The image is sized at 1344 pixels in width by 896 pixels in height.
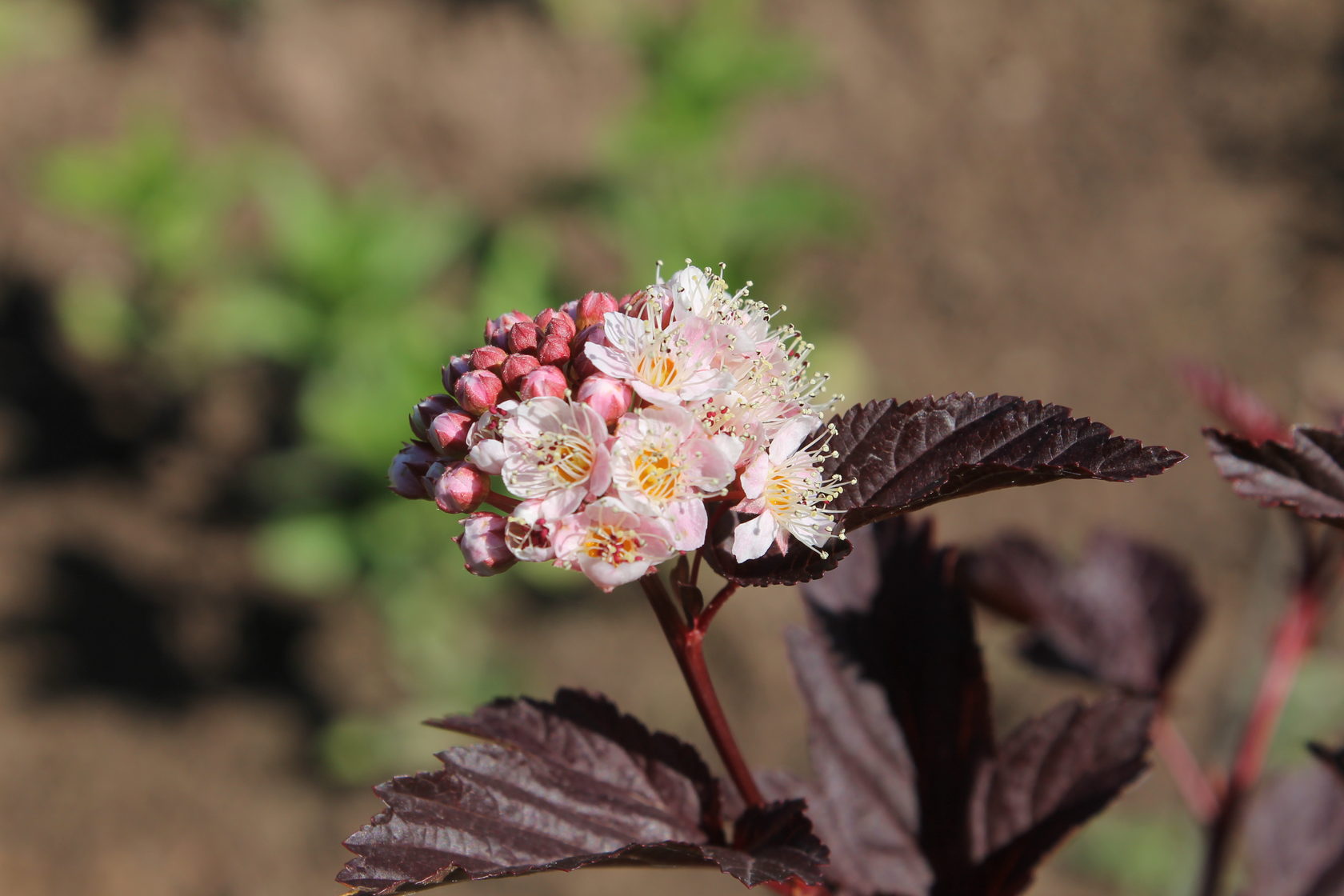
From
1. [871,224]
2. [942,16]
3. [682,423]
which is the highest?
[942,16]

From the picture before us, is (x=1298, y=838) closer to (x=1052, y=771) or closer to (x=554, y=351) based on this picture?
(x=1052, y=771)

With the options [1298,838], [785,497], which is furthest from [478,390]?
[1298,838]

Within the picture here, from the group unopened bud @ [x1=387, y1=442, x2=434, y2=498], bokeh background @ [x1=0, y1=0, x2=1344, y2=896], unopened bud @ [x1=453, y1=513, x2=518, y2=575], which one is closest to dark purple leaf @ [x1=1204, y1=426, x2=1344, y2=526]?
unopened bud @ [x1=453, y1=513, x2=518, y2=575]

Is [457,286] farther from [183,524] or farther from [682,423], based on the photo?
[682,423]

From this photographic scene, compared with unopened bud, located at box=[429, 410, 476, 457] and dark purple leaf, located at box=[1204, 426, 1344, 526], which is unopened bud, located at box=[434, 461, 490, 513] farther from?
dark purple leaf, located at box=[1204, 426, 1344, 526]

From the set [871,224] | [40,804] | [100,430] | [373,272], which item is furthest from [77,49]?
[871,224]

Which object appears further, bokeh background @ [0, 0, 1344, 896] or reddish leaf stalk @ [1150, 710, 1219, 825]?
bokeh background @ [0, 0, 1344, 896]
